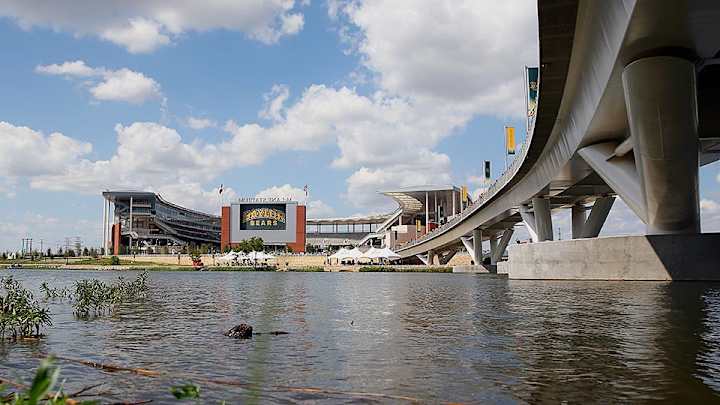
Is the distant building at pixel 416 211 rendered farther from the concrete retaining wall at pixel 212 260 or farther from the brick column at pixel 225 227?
the brick column at pixel 225 227

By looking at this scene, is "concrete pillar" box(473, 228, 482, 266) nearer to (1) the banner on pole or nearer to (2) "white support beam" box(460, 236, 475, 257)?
(2) "white support beam" box(460, 236, 475, 257)

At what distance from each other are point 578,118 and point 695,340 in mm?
21424

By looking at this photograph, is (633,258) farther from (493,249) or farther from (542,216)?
(493,249)

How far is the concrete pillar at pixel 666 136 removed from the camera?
24.5m

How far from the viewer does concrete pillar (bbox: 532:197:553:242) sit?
57906 millimetres

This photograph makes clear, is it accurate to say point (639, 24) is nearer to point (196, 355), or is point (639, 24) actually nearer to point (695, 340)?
point (695, 340)

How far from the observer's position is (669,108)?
84.9 ft

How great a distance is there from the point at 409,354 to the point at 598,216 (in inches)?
1945

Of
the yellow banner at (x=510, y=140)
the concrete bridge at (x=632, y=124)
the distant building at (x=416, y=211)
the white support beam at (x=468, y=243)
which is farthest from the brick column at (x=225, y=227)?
the concrete bridge at (x=632, y=124)

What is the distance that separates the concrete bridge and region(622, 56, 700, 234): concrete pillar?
0.05m

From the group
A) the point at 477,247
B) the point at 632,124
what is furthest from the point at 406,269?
the point at 632,124

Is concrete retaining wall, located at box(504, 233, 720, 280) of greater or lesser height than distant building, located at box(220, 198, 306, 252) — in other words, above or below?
below

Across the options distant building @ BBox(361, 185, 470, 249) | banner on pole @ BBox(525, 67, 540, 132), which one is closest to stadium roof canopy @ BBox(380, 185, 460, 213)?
distant building @ BBox(361, 185, 470, 249)

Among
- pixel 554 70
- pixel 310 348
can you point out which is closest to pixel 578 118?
pixel 554 70
